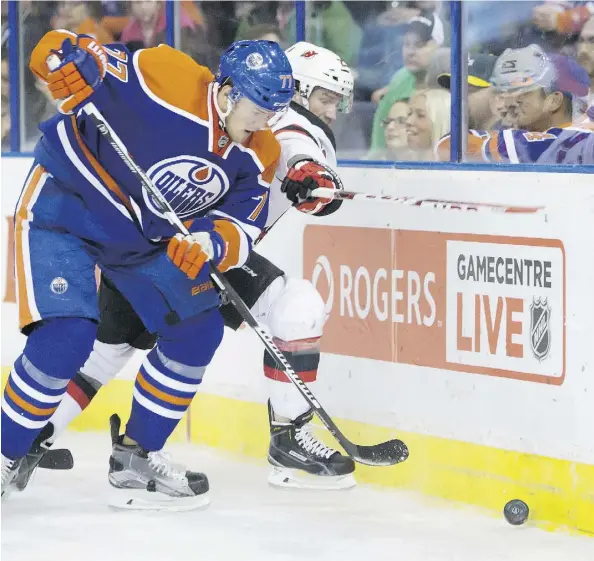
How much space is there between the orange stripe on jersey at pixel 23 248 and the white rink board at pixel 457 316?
0.96 metres

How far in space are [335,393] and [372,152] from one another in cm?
69

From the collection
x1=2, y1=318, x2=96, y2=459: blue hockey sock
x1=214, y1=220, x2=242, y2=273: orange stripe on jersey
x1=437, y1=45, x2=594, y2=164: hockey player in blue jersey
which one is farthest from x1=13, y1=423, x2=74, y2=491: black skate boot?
x1=437, y1=45, x2=594, y2=164: hockey player in blue jersey

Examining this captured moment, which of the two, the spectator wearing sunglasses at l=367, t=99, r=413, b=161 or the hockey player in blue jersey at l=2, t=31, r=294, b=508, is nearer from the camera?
the hockey player in blue jersey at l=2, t=31, r=294, b=508

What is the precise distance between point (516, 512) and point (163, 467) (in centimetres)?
94

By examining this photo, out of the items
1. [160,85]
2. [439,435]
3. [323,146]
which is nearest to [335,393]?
[439,435]

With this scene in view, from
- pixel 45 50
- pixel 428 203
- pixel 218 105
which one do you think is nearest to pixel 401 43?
pixel 428 203

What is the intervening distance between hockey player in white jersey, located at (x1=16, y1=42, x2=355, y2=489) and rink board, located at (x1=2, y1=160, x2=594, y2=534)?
21cm

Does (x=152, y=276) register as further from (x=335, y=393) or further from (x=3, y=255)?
(x=3, y=255)

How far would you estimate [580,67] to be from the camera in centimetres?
390

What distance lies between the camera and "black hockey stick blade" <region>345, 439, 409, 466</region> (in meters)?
3.91

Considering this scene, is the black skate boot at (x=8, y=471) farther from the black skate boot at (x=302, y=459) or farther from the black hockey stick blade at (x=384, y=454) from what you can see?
the black hockey stick blade at (x=384, y=454)

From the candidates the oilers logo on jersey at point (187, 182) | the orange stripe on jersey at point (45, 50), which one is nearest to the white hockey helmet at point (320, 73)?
the oilers logo on jersey at point (187, 182)

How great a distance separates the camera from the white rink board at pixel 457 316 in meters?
3.72

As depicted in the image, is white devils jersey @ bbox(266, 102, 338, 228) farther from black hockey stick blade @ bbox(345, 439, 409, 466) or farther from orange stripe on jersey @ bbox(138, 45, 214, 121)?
black hockey stick blade @ bbox(345, 439, 409, 466)
